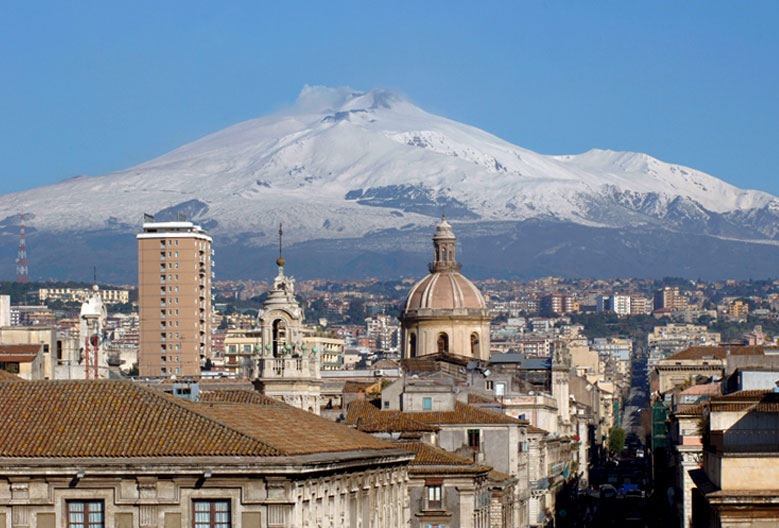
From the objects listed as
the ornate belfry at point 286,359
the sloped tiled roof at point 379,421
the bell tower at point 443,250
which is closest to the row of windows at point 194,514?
the sloped tiled roof at point 379,421

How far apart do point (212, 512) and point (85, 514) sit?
3.08 meters

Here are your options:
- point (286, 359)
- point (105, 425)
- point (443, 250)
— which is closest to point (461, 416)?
point (286, 359)

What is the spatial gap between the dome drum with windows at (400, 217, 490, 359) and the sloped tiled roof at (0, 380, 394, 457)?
111 meters

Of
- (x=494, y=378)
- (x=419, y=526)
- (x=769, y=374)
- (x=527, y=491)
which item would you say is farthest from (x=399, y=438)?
(x=494, y=378)

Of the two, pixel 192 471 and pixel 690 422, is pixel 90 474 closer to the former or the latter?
pixel 192 471

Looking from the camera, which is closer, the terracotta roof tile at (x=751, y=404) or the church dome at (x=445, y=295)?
the terracotta roof tile at (x=751, y=404)

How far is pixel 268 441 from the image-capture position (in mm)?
52219

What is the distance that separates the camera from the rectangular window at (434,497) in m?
83.7

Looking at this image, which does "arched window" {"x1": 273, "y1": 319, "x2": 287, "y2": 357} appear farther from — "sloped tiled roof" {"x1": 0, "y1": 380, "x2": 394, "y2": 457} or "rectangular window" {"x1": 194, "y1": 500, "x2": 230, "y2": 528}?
"rectangular window" {"x1": 194, "y1": 500, "x2": 230, "y2": 528}

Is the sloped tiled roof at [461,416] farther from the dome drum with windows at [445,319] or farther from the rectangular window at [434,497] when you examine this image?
the dome drum with windows at [445,319]

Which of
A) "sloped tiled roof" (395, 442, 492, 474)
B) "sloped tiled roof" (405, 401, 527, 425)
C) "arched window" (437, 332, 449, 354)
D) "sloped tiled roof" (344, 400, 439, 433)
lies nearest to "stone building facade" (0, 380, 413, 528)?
"sloped tiled roof" (395, 442, 492, 474)

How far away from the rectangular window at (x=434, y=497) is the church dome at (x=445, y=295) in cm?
8520

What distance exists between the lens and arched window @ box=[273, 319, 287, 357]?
99.0 metres

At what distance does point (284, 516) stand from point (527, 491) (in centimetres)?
6969
